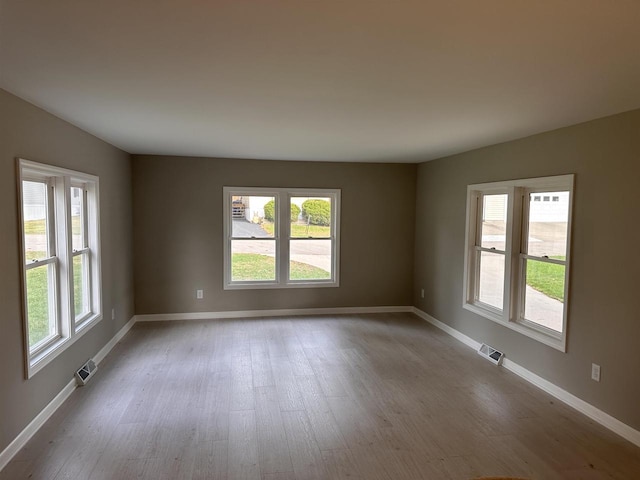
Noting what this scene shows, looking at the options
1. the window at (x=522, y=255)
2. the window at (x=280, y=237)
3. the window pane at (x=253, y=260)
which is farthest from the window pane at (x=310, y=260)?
the window at (x=522, y=255)

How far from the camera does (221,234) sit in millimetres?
5859

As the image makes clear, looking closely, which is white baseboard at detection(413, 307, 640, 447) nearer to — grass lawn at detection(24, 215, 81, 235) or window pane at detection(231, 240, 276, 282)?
window pane at detection(231, 240, 276, 282)

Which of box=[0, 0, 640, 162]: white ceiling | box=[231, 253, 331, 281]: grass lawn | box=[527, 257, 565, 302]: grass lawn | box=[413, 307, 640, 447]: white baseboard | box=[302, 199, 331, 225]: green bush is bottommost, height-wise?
box=[413, 307, 640, 447]: white baseboard

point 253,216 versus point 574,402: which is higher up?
point 253,216

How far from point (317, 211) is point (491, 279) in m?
2.69

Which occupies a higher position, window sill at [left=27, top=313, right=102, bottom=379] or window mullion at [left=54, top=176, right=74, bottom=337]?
window mullion at [left=54, top=176, right=74, bottom=337]

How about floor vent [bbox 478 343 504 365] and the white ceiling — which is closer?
the white ceiling

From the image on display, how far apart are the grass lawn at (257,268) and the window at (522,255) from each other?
2459mm

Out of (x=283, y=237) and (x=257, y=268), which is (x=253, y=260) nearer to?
(x=257, y=268)

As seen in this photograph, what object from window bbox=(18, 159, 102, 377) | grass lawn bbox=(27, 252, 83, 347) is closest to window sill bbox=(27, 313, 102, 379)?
window bbox=(18, 159, 102, 377)

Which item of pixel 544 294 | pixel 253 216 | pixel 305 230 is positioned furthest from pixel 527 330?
pixel 253 216

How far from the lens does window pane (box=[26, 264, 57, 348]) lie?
3.02m

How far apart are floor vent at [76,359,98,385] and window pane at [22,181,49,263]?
113 cm

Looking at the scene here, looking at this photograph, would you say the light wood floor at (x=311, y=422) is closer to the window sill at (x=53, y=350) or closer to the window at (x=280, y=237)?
the window sill at (x=53, y=350)
